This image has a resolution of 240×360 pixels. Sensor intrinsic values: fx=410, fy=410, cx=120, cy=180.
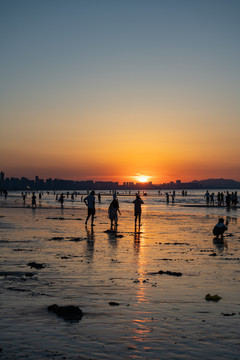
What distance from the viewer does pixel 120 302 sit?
8711 millimetres

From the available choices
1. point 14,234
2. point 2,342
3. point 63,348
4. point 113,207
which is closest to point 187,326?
point 63,348

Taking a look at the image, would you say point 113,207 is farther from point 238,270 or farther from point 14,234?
point 238,270

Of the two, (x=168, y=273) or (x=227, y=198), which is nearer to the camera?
(x=168, y=273)

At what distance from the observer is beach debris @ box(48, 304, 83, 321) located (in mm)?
7668

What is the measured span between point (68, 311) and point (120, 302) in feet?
4.26

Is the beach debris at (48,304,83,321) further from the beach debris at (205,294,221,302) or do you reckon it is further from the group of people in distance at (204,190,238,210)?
the group of people in distance at (204,190,238,210)

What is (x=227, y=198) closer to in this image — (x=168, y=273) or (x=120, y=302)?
(x=168, y=273)

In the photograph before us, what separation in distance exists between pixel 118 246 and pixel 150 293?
314 inches

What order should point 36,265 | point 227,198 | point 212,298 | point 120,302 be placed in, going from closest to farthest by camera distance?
1. point 120,302
2. point 212,298
3. point 36,265
4. point 227,198

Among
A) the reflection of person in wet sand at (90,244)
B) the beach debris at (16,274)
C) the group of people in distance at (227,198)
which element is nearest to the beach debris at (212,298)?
the beach debris at (16,274)

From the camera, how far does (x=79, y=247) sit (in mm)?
16938

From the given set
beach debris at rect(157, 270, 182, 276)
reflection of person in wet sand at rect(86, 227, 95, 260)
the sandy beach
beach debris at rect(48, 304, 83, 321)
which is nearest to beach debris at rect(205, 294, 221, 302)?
the sandy beach

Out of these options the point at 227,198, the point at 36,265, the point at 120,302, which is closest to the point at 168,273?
the point at 120,302

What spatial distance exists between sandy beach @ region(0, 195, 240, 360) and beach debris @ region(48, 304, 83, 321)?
0.39ft
